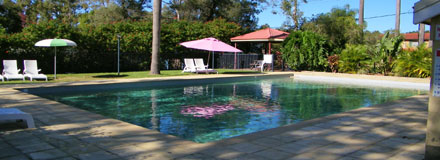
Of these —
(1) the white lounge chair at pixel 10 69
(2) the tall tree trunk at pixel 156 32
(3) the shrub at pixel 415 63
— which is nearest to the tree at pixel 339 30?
(3) the shrub at pixel 415 63

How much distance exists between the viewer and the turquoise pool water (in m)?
6.67

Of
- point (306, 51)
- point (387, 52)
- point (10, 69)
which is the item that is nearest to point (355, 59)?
point (387, 52)

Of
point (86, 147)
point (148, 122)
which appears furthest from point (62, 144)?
point (148, 122)

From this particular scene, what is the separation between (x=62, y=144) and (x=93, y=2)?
44.9 meters

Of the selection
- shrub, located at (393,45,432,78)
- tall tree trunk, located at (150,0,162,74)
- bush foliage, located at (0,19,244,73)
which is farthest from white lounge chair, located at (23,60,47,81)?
shrub, located at (393,45,432,78)

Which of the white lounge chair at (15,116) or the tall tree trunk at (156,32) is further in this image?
the tall tree trunk at (156,32)

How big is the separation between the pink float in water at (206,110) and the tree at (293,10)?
21.4 metres

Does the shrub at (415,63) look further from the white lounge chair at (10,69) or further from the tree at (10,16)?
the tree at (10,16)

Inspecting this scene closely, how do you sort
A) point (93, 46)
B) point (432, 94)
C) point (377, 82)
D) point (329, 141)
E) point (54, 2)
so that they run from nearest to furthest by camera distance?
1. point (432, 94)
2. point (329, 141)
3. point (377, 82)
4. point (93, 46)
5. point (54, 2)

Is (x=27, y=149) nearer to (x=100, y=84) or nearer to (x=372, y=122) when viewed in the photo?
(x=372, y=122)

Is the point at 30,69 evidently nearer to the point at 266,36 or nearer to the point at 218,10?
the point at 266,36

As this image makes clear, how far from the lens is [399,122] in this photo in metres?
5.95

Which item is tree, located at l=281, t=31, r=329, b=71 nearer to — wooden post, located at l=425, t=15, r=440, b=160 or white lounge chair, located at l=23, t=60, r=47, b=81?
white lounge chair, located at l=23, t=60, r=47, b=81

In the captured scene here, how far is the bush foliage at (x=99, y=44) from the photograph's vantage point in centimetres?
1559
